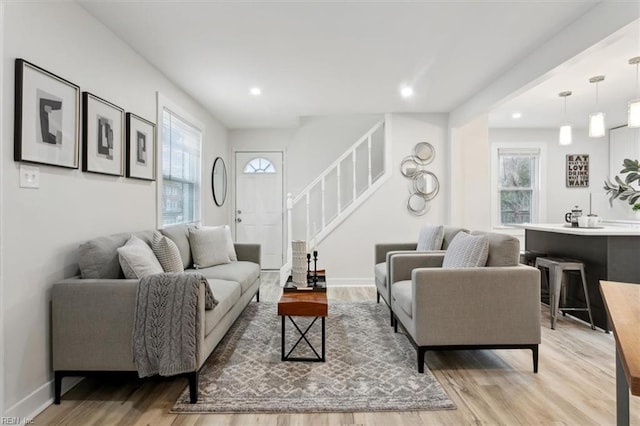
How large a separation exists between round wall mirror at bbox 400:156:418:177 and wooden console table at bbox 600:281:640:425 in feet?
13.0

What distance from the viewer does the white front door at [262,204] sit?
258 inches

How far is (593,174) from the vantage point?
659 centimetres

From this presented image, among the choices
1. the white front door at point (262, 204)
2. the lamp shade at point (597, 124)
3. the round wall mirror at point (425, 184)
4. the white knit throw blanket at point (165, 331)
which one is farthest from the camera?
the white front door at point (262, 204)

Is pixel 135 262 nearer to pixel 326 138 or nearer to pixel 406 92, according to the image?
pixel 406 92

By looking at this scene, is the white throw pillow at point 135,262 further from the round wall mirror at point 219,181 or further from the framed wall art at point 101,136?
the round wall mirror at point 219,181

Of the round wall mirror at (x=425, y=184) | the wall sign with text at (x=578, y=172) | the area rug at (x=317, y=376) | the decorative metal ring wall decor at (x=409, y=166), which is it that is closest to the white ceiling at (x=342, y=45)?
the decorative metal ring wall decor at (x=409, y=166)

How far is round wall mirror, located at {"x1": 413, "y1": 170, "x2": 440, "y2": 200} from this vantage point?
5402 millimetres

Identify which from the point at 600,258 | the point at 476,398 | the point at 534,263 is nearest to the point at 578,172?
the point at 534,263

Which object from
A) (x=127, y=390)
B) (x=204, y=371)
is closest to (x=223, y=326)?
(x=204, y=371)

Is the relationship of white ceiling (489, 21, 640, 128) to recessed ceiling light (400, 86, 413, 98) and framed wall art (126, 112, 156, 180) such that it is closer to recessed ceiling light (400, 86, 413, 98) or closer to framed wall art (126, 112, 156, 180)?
recessed ceiling light (400, 86, 413, 98)

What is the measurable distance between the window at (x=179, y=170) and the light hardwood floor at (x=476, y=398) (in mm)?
1963

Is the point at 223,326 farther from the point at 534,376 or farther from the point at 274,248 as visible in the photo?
the point at 274,248

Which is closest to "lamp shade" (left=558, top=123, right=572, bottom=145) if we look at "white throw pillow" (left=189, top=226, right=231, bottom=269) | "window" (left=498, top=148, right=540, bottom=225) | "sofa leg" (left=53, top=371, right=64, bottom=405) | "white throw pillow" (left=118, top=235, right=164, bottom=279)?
"window" (left=498, top=148, right=540, bottom=225)

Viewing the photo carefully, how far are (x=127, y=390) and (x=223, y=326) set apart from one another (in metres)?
0.69
